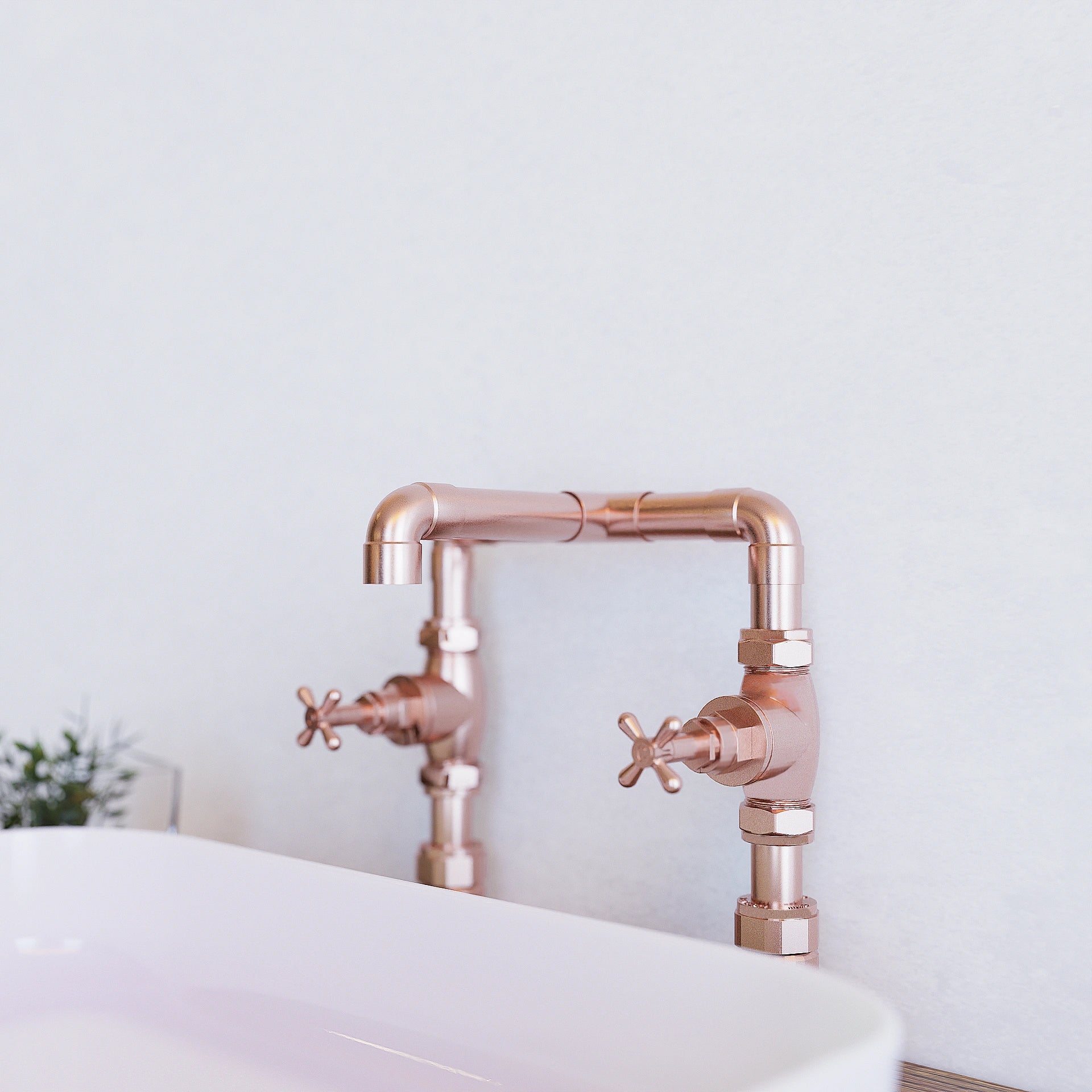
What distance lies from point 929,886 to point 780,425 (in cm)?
27

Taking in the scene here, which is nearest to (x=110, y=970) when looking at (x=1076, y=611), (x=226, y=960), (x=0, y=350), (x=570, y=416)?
(x=226, y=960)

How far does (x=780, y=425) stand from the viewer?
2.23ft

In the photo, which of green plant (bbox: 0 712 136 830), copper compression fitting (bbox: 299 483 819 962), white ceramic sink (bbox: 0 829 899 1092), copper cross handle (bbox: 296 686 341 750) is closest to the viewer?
white ceramic sink (bbox: 0 829 899 1092)

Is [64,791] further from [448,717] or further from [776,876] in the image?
[776,876]

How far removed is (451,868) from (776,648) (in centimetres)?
27

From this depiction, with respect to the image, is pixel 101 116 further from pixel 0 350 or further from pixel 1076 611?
pixel 1076 611

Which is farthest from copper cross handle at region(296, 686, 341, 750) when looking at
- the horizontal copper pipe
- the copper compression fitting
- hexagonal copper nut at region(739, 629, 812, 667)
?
hexagonal copper nut at region(739, 629, 812, 667)

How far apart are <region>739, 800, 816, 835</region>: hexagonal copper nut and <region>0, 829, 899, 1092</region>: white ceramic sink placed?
123 mm

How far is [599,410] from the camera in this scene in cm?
76

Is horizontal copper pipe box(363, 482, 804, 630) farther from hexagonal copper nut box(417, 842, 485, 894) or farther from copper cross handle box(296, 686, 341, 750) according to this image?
hexagonal copper nut box(417, 842, 485, 894)

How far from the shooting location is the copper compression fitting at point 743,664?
0.56m

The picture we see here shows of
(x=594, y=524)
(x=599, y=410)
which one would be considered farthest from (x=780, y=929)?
(x=599, y=410)

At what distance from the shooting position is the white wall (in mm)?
601

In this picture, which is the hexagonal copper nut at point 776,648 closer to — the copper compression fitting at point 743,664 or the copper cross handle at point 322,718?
the copper compression fitting at point 743,664
